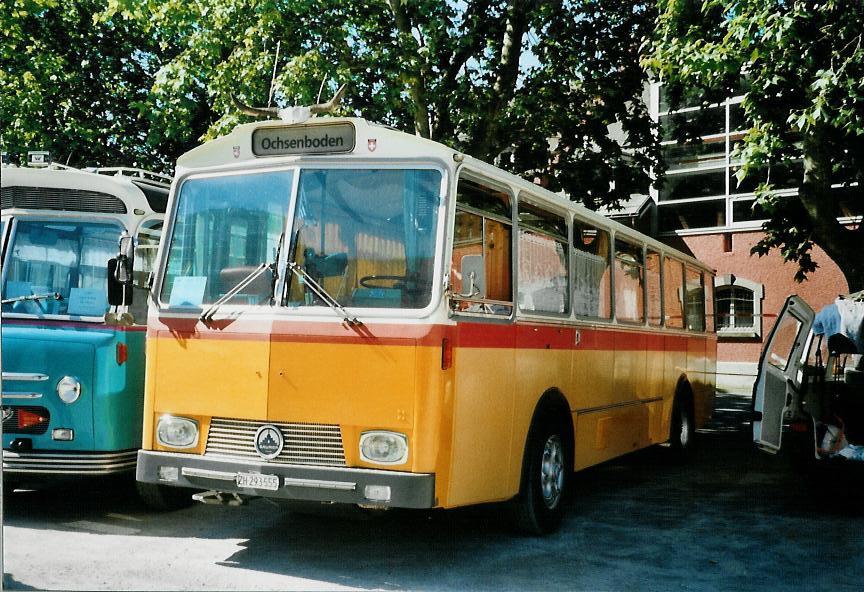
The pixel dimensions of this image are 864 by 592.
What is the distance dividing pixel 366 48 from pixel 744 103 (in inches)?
241

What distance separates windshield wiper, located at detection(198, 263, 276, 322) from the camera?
635 cm

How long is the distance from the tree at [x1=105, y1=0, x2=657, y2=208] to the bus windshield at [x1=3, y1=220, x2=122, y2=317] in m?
6.57

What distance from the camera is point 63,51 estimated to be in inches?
823

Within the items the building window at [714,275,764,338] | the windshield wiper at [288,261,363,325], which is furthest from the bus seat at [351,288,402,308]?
the building window at [714,275,764,338]

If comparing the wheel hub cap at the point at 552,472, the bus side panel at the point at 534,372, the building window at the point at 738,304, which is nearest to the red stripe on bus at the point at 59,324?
the bus side panel at the point at 534,372

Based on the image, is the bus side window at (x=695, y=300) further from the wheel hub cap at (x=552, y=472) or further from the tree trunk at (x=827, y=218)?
the wheel hub cap at (x=552, y=472)

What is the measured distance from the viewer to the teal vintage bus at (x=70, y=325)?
7398mm

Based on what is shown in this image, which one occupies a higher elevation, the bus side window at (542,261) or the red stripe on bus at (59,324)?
the bus side window at (542,261)

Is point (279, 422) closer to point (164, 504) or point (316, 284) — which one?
point (316, 284)

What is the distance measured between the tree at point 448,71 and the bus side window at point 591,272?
21.0 ft

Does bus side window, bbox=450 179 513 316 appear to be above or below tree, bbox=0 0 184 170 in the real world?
below

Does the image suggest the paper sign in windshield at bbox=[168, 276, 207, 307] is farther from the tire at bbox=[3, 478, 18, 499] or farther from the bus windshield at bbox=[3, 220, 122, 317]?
the tire at bbox=[3, 478, 18, 499]

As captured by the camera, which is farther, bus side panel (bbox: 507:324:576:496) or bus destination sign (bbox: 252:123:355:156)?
bus side panel (bbox: 507:324:576:496)

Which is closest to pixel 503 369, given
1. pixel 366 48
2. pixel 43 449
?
pixel 43 449
